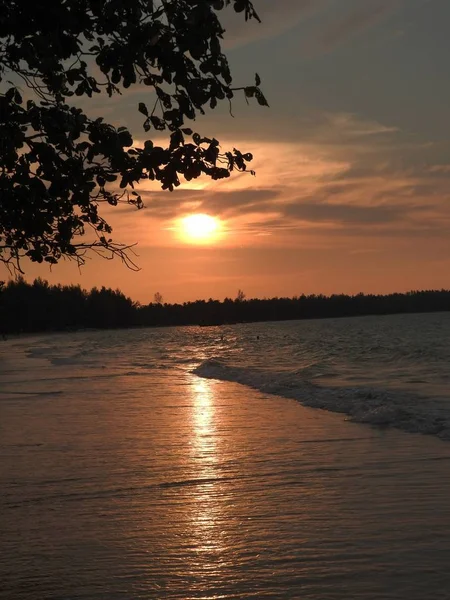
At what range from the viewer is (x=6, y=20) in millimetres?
4996

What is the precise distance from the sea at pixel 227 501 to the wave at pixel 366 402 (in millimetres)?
79

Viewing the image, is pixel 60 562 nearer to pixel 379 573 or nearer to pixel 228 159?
pixel 379 573

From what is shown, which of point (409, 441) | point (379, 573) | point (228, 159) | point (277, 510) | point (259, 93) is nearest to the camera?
point (259, 93)

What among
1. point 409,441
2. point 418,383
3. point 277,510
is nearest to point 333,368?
point 418,383

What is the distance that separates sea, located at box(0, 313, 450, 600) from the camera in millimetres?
6375

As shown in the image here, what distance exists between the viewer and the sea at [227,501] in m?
6.38

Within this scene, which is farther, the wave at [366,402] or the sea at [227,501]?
the wave at [366,402]

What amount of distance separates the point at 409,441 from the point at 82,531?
281 inches

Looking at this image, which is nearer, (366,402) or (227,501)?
(227,501)

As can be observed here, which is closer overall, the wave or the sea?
the sea

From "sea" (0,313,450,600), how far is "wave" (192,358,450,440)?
3.1 inches

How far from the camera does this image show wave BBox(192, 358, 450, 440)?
15.5 metres

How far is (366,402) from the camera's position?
63.3 ft

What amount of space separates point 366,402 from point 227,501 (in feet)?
35.5
